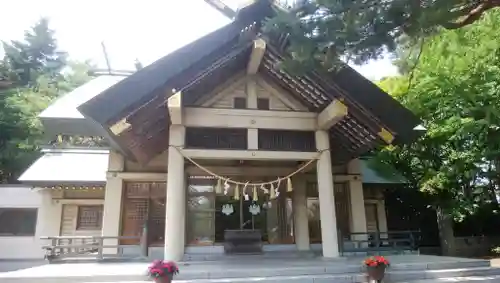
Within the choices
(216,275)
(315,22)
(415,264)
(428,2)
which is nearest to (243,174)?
(216,275)

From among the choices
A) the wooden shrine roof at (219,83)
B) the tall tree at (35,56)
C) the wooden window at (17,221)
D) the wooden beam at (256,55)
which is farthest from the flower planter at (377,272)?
the tall tree at (35,56)

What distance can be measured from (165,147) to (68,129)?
2.47 m

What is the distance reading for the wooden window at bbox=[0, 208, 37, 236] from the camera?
13.0 m

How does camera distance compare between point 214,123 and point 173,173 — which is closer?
point 173,173

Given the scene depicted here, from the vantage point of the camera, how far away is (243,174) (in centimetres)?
982

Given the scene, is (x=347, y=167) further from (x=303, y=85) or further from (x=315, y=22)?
(x=315, y=22)

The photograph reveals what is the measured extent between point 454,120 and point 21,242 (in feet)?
49.5

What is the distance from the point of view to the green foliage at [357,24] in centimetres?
468

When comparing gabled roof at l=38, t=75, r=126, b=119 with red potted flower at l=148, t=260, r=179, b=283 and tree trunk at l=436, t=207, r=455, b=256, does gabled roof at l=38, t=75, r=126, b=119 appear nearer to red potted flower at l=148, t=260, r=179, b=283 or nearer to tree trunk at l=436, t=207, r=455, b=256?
red potted flower at l=148, t=260, r=179, b=283

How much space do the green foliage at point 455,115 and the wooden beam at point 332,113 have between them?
2864 mm

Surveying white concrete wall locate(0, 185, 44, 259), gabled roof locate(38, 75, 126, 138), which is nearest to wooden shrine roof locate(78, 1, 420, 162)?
gabled roof locate(38, 75, 126, 138)

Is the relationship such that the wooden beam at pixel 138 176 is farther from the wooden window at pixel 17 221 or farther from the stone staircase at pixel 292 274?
the wooden window at pixel 17 221

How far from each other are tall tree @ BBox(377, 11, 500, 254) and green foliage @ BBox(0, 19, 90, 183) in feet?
47.2

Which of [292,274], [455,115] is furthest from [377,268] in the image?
[455,115]
